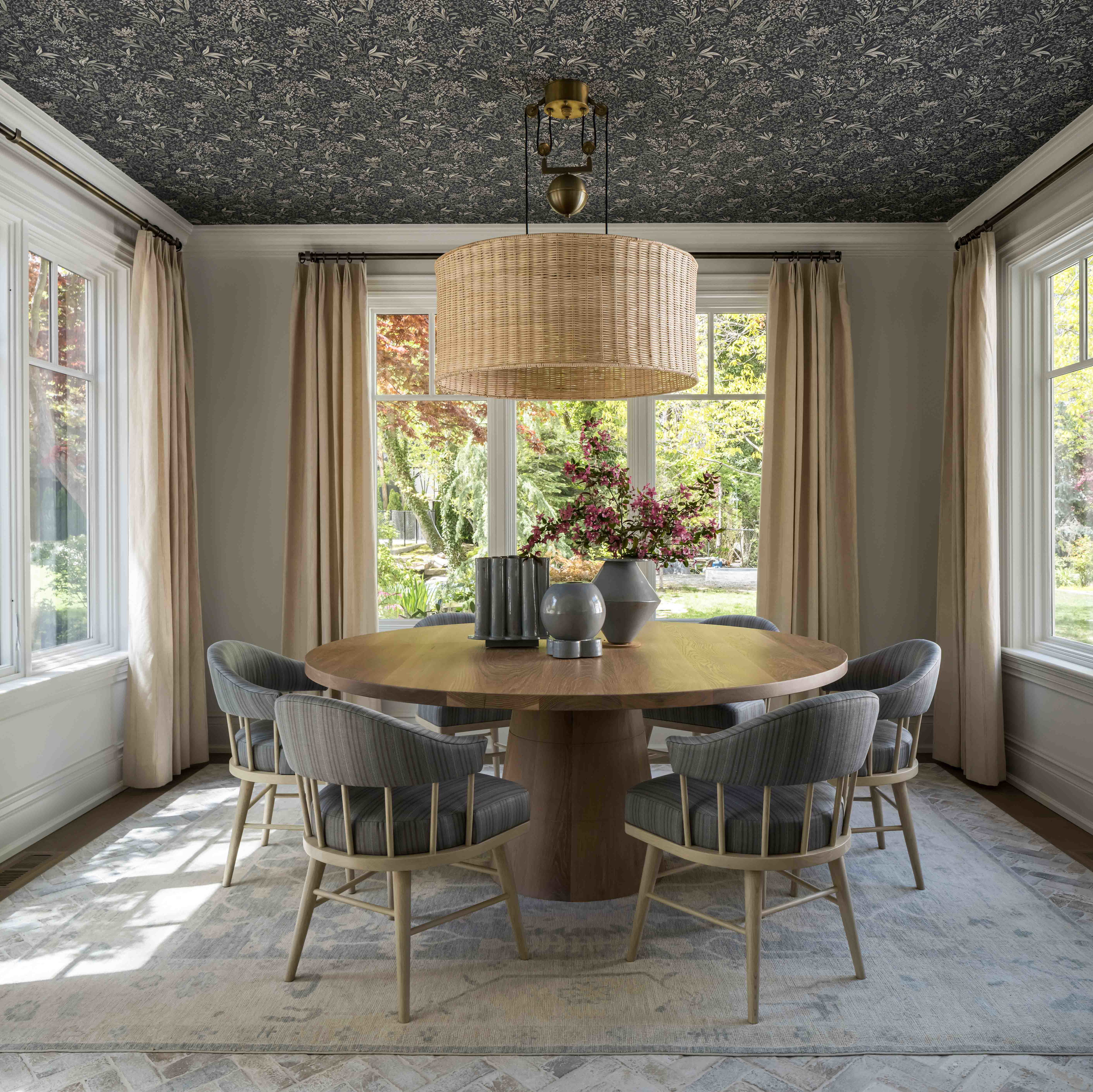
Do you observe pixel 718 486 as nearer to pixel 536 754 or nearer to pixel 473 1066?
pixel 536 754

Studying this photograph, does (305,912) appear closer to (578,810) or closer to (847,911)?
(578,810)

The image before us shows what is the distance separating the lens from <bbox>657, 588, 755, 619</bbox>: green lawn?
15.4 feet

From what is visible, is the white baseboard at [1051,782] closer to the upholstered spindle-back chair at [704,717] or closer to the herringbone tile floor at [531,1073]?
the upholstered spindle-back chair at [704,717]

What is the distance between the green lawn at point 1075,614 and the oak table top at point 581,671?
149 centimetres

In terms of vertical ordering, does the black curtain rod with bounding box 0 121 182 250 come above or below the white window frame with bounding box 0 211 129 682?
above

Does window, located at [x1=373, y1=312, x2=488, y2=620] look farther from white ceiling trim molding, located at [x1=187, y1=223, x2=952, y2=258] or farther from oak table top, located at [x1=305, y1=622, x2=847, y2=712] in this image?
oak table top, located at [x1=305, y1=622, x2=847, y2=712]

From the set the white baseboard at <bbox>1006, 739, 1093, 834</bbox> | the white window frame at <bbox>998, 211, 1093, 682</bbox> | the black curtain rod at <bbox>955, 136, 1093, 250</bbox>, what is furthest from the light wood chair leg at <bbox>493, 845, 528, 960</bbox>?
the black curtain rod at <bbox>955, 136, 1093, 250</bbox>

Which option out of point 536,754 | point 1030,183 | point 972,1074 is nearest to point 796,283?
point 1030,183

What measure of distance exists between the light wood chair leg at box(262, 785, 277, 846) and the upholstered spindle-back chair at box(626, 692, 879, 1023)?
139 cm

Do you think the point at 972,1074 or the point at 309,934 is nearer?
the point at 972,1074

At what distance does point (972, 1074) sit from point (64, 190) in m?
4.29

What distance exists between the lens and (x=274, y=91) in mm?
3041

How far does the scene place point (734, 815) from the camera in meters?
2.04

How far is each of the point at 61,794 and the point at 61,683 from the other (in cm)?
46
